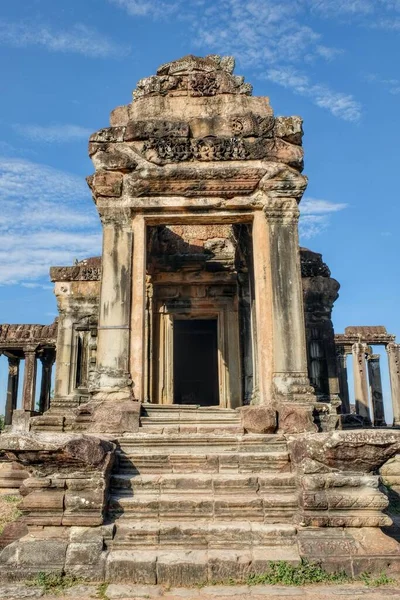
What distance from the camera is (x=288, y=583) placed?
192 inches

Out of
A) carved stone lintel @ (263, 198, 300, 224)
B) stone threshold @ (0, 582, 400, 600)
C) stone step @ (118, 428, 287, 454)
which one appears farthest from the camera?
carved stone lintel @ (263, 198, 300, 224)

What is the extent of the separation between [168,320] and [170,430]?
658 centimetres

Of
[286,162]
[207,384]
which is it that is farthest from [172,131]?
[207,384]

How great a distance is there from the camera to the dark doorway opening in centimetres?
1984

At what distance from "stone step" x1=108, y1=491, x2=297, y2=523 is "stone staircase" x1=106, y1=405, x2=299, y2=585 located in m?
0.01

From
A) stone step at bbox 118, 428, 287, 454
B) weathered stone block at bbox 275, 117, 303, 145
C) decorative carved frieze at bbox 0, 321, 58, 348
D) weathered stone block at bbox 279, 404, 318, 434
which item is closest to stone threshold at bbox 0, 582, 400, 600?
stone step at bbox 118, 428, 287, 454

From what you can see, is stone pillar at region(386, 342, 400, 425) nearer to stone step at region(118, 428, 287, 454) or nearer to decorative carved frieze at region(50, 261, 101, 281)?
decorative carved frieze at region(50, 261, 101, 281)

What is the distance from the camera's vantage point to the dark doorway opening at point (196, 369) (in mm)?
19844

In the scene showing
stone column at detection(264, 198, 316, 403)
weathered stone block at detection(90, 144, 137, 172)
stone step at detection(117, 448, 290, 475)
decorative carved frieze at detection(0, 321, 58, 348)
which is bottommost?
stone step at detection(117, 448, 290, 475)

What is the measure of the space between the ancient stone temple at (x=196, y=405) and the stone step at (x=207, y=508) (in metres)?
0.02

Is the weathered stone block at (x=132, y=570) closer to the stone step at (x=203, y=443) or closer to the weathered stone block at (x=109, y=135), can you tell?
the stone step at (x=203, y=443)

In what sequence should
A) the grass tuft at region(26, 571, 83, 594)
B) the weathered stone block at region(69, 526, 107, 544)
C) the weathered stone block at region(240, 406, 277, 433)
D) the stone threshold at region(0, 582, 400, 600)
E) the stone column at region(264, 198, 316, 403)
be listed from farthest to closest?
1. the stone column at region(264, 198, 316, 403)
2. the weathered stone block at region(240, 406, 277, 433)
3. the weathered stone block at region(69, 526, 107, 544)
4. the grass tuft at region(26, 571, 83, 594)
5. the stone threshold at region(0, 582, 400, 600)

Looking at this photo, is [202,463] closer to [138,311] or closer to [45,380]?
[138,311]

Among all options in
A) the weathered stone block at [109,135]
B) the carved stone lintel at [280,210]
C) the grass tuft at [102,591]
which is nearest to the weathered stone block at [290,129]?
the carved stone lintel at [280,210]
